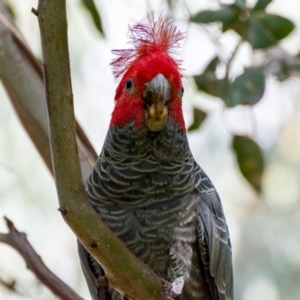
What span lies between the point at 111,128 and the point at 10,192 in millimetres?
2276

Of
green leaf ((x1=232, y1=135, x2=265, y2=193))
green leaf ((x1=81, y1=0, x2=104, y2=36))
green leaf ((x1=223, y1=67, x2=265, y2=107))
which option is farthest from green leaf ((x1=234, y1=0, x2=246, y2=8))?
green leaf ((x1=81, y1=0, x2=104, y2=36))

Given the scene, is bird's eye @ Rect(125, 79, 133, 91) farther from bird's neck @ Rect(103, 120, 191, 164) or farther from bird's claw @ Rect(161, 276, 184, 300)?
bird's claw @ Rect(161, 276, 184, 300)

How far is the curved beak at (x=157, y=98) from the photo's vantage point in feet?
7.02

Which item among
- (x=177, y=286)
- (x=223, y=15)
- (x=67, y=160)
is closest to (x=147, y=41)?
(x=223, y=15)

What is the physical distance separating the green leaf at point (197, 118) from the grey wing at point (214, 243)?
0.19m

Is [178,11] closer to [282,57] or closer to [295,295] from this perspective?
[282,57]

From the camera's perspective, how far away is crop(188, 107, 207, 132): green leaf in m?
2.46

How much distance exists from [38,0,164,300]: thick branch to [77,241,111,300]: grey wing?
0.58m

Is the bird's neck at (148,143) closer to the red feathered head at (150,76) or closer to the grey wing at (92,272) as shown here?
the red feathered head at (150,76)

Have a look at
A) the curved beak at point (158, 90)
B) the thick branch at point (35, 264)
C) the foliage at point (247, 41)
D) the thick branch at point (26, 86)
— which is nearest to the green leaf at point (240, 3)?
the foliage at point (247, 41)

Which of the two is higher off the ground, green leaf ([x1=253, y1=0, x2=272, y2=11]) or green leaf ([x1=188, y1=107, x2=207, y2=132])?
green leaf ([x1=253, y1=0, x2=272, y2=11])

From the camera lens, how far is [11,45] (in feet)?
8.28

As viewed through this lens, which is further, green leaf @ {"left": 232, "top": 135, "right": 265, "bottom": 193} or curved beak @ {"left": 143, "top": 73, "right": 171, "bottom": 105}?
green leaf @ {"left": 232, "top": 135, "right": 265, "bottom": 193}

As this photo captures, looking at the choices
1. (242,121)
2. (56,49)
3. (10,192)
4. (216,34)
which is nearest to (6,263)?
(10,192)
